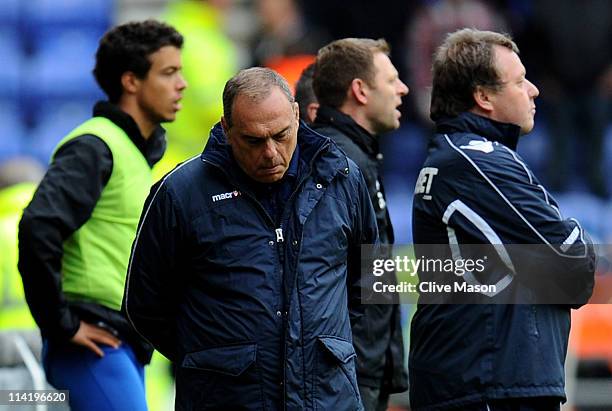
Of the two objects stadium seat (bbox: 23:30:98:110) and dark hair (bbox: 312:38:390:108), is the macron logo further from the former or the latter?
stadium seat (bbox: 23:30:98:110)

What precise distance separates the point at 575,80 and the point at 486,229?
740cm

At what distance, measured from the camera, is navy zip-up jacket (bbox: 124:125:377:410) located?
14.3ft

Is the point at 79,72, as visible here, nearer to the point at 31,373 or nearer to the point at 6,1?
the point at 6,1

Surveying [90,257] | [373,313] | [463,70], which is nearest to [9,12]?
[90,257]

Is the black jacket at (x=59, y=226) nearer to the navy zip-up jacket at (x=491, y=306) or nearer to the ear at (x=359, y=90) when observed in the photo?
the ear at (x=359, y=90)

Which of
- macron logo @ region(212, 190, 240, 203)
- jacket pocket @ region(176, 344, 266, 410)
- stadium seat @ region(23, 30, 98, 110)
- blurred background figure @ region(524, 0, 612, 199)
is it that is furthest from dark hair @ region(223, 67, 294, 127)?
stadium seat @ region(23, 30, 98, 110)

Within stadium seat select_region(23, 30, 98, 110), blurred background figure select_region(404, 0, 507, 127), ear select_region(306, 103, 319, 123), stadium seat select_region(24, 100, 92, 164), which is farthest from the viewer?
stadium seat select_region(23, 30, 98, 110)

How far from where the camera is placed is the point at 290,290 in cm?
441

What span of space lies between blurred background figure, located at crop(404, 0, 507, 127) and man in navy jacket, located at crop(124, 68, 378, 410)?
7.07m

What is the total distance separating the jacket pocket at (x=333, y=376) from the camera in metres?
4.40

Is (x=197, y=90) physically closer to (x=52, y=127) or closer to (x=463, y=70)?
(x=52, y=127)

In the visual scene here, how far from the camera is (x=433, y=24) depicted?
38.1 ft

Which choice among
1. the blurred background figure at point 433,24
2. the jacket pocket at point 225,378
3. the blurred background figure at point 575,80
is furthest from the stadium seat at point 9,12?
the jacket pocket at point 225,378

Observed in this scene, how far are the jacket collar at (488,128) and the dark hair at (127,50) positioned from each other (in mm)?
1419
